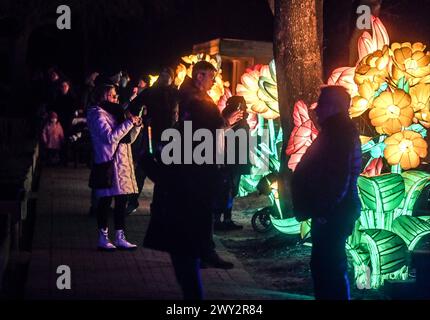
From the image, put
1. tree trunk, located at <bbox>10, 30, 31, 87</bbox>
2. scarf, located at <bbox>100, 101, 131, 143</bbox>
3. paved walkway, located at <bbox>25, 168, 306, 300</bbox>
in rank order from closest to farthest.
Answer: paved walkway, located at <bbox>25, 168, 306, 300</bbox>, scarf, located at <bbox>100, 101, 131, 143</bbox>, tree trunk, located at <bbox>10, 30, 31, 87</bbox>

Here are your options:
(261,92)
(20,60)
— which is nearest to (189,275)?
(261,92)

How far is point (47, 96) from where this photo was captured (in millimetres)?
21531

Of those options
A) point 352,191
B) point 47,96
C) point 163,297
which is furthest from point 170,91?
point 47,96

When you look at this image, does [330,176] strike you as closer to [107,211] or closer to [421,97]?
[421,97]

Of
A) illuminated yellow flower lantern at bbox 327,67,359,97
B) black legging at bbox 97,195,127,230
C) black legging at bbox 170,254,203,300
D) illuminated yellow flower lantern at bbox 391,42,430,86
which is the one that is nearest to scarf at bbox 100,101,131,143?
black legging at bbox 97,195,127,230

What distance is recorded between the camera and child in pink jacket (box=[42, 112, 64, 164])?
20.3 meters

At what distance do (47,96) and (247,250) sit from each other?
11588mm

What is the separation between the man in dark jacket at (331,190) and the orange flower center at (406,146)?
76.4 inches

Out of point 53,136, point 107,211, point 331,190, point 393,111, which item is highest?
point 53,136

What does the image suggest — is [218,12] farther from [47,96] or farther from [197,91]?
[197,91]

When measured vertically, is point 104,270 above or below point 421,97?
below

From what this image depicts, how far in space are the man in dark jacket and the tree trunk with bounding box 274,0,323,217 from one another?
4125 mm

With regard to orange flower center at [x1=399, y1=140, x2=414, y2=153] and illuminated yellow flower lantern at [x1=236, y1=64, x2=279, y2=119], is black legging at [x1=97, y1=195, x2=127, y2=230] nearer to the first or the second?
illuminated yellow flower lantern at [x1=236, y1=64, x2=279, y2=119]

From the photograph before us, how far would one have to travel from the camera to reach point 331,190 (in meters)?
6.64
